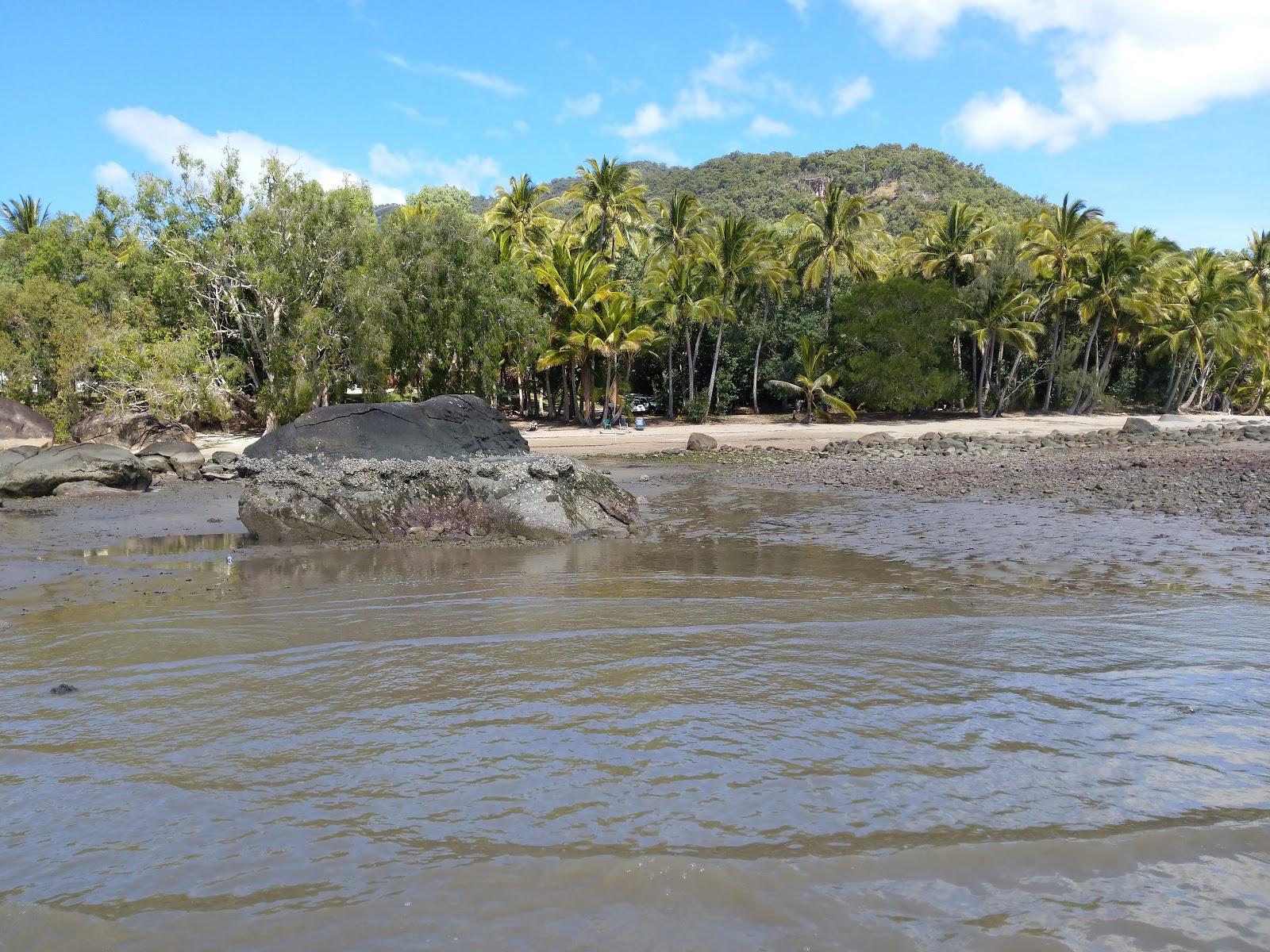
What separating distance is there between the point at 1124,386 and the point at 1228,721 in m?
51.0

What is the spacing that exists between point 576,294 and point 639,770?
116 feet

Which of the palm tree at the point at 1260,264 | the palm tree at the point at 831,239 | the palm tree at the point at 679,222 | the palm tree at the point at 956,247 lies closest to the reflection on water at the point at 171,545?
the palm tree at the point at 679,222

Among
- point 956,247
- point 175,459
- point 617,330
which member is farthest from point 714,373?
point 175,459

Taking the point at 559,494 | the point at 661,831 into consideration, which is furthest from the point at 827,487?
the point at 661,831

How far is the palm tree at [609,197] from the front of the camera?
43.2m

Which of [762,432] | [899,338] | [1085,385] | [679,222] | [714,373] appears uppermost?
[679,222]

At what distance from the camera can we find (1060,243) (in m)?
41.9

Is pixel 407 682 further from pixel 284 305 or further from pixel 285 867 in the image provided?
pixel 284 305

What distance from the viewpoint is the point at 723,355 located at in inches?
1747

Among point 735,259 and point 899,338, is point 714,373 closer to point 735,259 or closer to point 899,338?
point 735,259

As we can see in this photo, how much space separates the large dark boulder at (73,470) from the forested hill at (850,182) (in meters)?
75.1

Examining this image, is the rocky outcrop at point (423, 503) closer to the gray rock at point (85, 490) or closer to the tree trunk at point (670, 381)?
the gray rock at point (85, 490)

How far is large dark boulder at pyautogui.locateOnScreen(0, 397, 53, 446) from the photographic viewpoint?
92.3 ft

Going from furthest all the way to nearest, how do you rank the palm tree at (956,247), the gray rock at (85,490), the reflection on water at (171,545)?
the palm tree at (956,247) → the gray rock at (85,490) → the reflection on water at (171,545)
